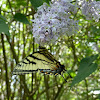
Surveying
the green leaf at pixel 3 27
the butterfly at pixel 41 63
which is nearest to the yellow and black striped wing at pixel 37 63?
Answer: the butterfly at pixel 41 63

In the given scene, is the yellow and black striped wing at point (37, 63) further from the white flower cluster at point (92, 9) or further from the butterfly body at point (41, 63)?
the white flower cluster at point (92, 9)

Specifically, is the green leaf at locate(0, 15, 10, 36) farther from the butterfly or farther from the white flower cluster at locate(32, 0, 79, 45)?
the butterfly

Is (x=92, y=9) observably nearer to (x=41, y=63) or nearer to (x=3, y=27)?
(x=41, y=63)

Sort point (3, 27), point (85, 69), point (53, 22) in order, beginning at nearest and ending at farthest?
point (3, 27)
point (53, 22)
point (85, 69)

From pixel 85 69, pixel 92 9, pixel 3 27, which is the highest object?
pixel 92 9

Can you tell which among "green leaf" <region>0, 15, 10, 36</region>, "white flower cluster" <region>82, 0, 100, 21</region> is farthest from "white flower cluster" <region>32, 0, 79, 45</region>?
"green leaf" <region>0, 15, 10, 36</region>

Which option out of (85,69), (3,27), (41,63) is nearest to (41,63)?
(41,63)
